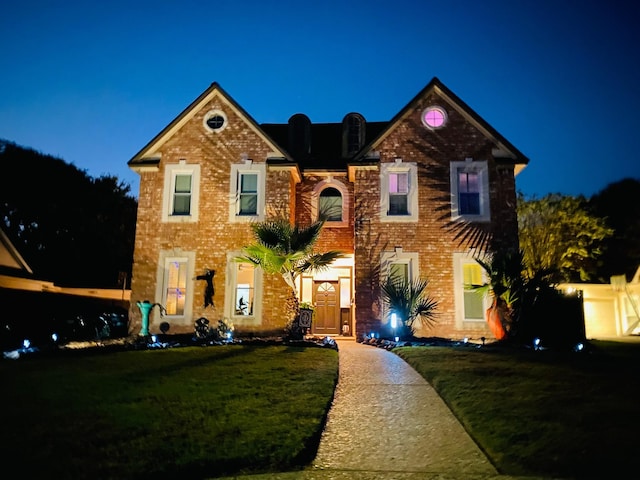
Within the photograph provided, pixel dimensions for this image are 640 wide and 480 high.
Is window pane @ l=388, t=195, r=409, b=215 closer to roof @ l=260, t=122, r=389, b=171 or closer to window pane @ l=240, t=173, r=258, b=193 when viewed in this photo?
roof @ l=260, t=122, r=389, b=171

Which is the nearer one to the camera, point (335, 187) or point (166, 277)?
point (166, 277)

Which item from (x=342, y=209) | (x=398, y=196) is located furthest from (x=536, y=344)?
(x=342, y=209)

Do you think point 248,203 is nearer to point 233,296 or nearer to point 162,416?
point 233,296

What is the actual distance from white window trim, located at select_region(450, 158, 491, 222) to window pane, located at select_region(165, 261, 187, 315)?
30.9 ft

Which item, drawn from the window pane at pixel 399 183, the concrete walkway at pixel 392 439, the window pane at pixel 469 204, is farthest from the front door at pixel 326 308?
the concrete walkway at pixel 392 439

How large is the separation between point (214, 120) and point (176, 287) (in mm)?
6071

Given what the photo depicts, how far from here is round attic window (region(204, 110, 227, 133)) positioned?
18.4 meters

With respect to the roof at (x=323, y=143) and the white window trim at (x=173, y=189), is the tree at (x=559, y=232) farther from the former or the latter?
the white window trim at (x=173, y=189)

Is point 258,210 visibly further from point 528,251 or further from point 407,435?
point 528,251

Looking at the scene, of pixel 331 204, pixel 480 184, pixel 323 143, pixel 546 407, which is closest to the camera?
pixel 546 407

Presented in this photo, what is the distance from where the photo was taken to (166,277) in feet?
57.8

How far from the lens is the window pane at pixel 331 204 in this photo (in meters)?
18.9

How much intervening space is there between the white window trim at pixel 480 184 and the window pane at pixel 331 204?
13.4ft

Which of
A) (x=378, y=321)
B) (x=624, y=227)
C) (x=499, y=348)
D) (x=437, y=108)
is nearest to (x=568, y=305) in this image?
(x=499, y=348)
